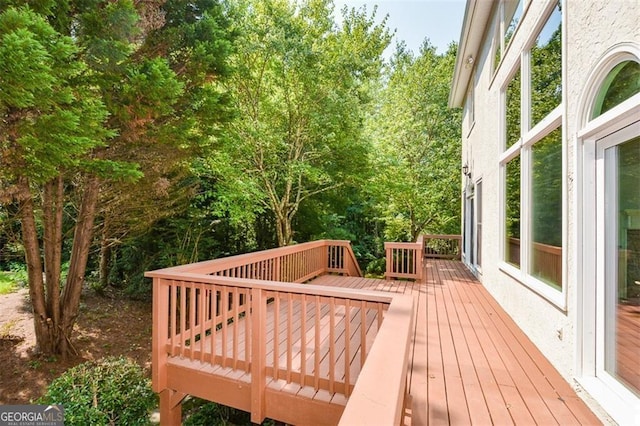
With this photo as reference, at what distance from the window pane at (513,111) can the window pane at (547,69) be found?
55 cm

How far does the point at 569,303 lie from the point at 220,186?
735cm

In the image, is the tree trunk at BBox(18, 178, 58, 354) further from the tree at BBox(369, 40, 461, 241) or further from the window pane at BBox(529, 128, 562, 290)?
the tree at BBox(369, 40, 461, 241)

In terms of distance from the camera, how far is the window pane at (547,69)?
3.03 m

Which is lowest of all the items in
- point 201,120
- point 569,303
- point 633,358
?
point 633,358

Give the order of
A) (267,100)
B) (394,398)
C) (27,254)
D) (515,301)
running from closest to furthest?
(394,398) < (515,301) < (27,254) < (267,100)

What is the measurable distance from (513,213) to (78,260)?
7088mm

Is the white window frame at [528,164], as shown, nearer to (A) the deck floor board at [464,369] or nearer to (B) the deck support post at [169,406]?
(A) the deck floor board at [464,369]

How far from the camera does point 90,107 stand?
357cm

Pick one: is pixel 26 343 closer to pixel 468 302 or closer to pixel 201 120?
pixel 201 120

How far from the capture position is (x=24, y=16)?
276cm

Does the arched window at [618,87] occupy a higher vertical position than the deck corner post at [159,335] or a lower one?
higher

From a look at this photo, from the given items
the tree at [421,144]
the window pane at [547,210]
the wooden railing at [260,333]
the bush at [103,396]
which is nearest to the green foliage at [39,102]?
the wooden railing at [260,333]

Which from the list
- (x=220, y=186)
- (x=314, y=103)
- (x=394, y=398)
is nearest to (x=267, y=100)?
(x=314, y=103)

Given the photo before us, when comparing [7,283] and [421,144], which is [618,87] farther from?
[7,283]
